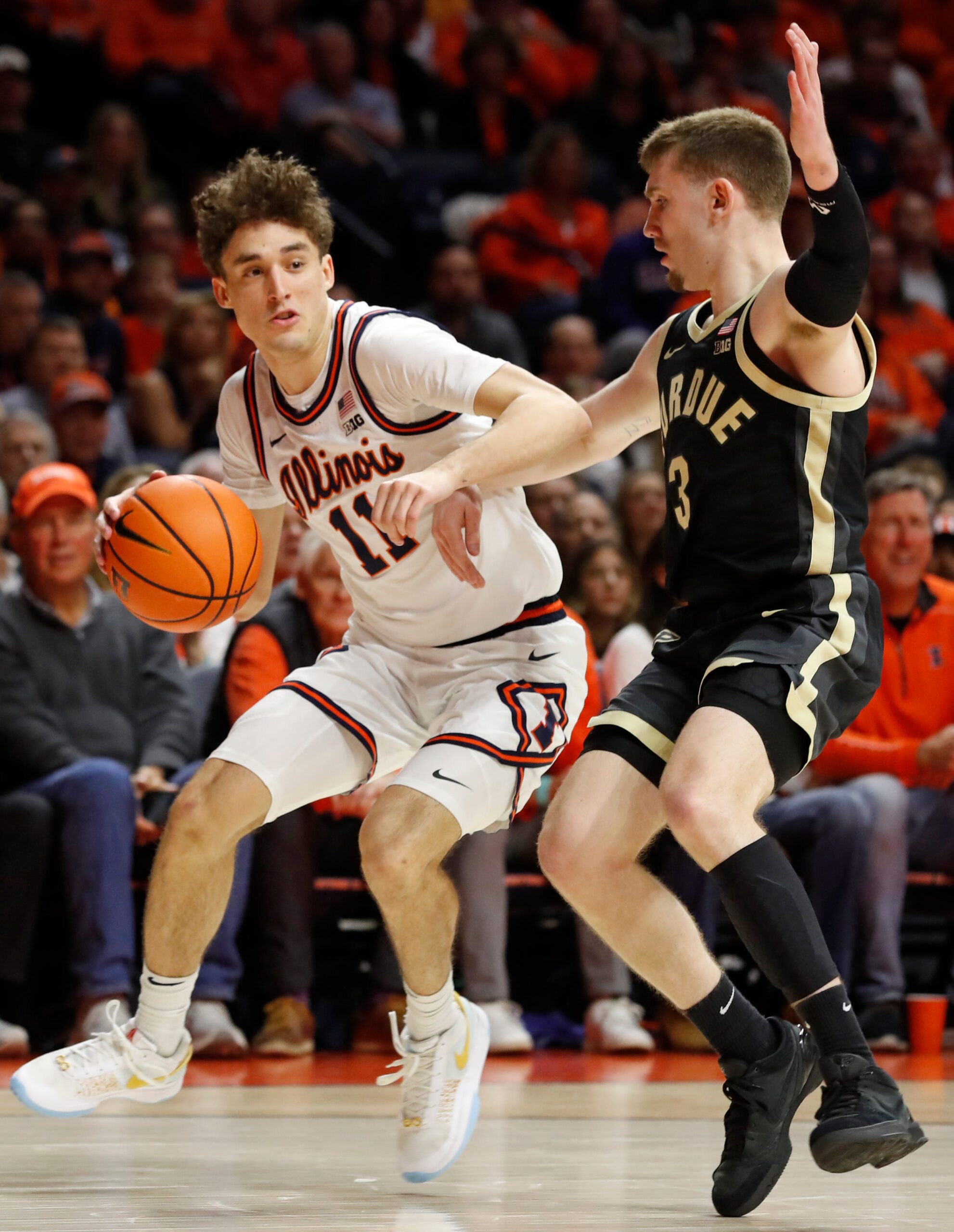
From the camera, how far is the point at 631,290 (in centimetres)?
1029

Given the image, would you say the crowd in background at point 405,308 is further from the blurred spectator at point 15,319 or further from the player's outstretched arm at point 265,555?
the player's outstretched arm at point 265,555

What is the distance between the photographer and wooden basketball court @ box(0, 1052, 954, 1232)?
292 centimetres

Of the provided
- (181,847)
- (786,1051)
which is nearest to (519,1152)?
(786,1051)

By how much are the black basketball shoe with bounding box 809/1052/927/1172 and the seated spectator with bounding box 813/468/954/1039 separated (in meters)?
2.89

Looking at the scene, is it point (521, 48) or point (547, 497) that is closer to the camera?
point (547, 497)

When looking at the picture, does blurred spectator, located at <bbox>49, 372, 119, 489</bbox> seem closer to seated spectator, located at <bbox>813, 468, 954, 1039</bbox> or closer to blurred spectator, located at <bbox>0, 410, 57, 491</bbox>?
blurred spectator, located at <bbox>0, 410, 57, 491</bbox>

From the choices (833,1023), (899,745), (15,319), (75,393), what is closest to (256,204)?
(833,1023)

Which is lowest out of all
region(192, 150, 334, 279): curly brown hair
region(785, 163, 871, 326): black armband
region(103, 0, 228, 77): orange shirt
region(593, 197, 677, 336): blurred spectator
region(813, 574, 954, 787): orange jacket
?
region(813, 574, 954, 787): orange jacket

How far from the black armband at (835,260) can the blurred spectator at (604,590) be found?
11.1 ft

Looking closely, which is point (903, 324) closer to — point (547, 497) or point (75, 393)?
point (547, 497)

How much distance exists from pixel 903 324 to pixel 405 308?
3.05 metres

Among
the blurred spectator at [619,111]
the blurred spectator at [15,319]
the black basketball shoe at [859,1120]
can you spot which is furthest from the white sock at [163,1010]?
the blurred spectator at [619,111]

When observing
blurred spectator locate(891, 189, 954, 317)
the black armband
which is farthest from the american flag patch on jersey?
blurred spectator locate(891, 189, 954, 317)

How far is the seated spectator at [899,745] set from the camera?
588 cm
